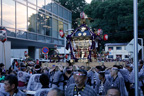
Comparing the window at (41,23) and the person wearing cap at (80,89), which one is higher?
the window at (41,23)

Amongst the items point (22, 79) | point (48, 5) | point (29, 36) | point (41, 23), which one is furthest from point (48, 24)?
point (22, 79)

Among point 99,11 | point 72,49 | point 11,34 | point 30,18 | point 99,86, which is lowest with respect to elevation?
point 99,86

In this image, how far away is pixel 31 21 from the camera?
26.4 m

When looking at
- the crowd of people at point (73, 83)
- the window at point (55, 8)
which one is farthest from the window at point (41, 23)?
the crowd of people at point (73, 83)

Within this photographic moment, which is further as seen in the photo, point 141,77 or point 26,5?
point 26,5

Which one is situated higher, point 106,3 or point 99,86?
point 106,3

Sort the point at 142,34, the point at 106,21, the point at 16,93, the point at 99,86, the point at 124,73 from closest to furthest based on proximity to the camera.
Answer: the point at 16,93
the point at 99,86
the point at 124,73
the point at 142,34
the point at 106,21

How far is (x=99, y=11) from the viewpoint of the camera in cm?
Result: 4516

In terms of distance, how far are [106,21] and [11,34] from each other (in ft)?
89.1

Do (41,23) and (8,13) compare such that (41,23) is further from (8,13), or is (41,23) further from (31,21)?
(8,13)

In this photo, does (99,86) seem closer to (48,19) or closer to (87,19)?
(87,19)

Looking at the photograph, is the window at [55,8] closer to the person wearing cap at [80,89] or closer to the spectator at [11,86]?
the person wearing cap at [80,89]

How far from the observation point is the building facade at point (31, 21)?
69.5 ft

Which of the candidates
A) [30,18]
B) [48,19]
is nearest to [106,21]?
[48,19]
